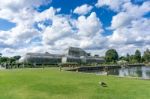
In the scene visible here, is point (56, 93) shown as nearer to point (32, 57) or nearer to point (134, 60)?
point (32, 57)

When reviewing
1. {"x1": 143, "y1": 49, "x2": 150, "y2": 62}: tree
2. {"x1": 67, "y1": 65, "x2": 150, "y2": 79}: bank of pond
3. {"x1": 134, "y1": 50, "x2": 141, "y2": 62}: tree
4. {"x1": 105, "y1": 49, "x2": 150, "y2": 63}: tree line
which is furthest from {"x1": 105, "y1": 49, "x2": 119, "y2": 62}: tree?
{"x1": 67, "y1": 65, "x2": 150, "y2": 79}: bank of pond

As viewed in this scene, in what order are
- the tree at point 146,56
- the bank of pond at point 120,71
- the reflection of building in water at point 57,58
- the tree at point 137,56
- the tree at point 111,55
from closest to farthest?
the bank of pond at point 120,71
the reflection of building in water at point 57,58
the tree at point 111,55
the tree at point 146,56
the tree at point 137,56

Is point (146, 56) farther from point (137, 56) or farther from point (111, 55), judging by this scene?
point (111, 55)

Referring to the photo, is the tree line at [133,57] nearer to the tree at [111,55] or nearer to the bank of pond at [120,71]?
the tree at [111,55]

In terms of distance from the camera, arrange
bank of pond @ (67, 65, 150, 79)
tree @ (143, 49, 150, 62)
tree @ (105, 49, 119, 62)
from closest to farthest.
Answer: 1. bank of pond @ (67, 65, 150, 79)
2. tree @ (105, 49, 119, 62)
3. tree @ (143, 49, 150, 62)

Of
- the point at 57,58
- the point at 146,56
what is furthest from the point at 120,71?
the point at 146,56

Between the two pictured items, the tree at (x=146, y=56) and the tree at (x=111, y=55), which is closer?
the tree at (x=111, y=55)

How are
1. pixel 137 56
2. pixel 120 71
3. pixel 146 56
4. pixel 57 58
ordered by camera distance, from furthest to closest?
pixel 137 56 < pixel 146 56 < pixel 57 58 < pixel 120 71

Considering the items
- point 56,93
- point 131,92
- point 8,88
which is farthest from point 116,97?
point 8,88

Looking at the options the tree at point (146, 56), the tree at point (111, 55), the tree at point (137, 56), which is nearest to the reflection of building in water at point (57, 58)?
the tree at point (111, 55)

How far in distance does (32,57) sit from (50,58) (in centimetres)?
1381

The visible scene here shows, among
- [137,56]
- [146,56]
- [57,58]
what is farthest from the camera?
[137,56]

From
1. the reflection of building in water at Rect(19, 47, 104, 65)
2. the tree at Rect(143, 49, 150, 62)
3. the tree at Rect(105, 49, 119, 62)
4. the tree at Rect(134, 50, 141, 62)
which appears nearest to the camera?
the reflection of building in water at Rect(19, 47, 104, 65)

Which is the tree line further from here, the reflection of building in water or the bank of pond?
the bank of pond
